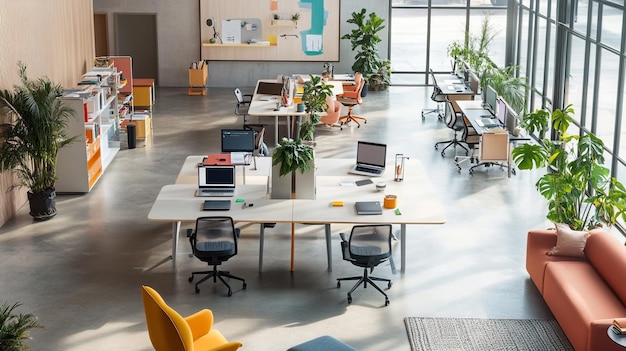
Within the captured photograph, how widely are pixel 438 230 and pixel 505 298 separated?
7.17 feet

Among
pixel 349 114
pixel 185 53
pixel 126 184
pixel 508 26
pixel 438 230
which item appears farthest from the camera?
pixel 185 53

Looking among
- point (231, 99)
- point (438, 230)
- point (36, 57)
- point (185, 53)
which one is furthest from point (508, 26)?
point (36, 57)

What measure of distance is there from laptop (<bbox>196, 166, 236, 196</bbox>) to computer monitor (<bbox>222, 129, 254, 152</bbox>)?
1808 millimetres

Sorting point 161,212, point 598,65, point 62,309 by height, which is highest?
point 598,65

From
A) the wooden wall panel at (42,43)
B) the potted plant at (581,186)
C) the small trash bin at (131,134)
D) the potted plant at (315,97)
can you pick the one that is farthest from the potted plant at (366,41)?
the potted plant at (581,186)

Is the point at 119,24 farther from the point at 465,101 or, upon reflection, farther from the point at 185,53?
the point at 465,101

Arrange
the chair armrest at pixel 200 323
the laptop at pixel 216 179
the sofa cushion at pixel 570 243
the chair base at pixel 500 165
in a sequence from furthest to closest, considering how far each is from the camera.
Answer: the chair base at pixel 500 165
the laptop at pixel 216 179
the sofa cushion at pixel 570 243
the chair armrest at pixel 200 323

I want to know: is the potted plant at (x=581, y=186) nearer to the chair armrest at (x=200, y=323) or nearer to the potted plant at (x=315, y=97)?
the chair armrest at (x=200, y=323)

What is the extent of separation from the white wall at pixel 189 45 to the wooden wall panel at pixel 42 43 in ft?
18.3

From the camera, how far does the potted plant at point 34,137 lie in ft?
39.8

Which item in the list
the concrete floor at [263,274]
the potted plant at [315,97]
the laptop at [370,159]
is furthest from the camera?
the potted plant at [315,97]

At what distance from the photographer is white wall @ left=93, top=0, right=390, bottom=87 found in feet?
72.3

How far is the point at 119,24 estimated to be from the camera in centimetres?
2269

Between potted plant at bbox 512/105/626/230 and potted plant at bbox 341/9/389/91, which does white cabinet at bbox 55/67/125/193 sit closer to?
potted plant at bbox 512/105/626/230
